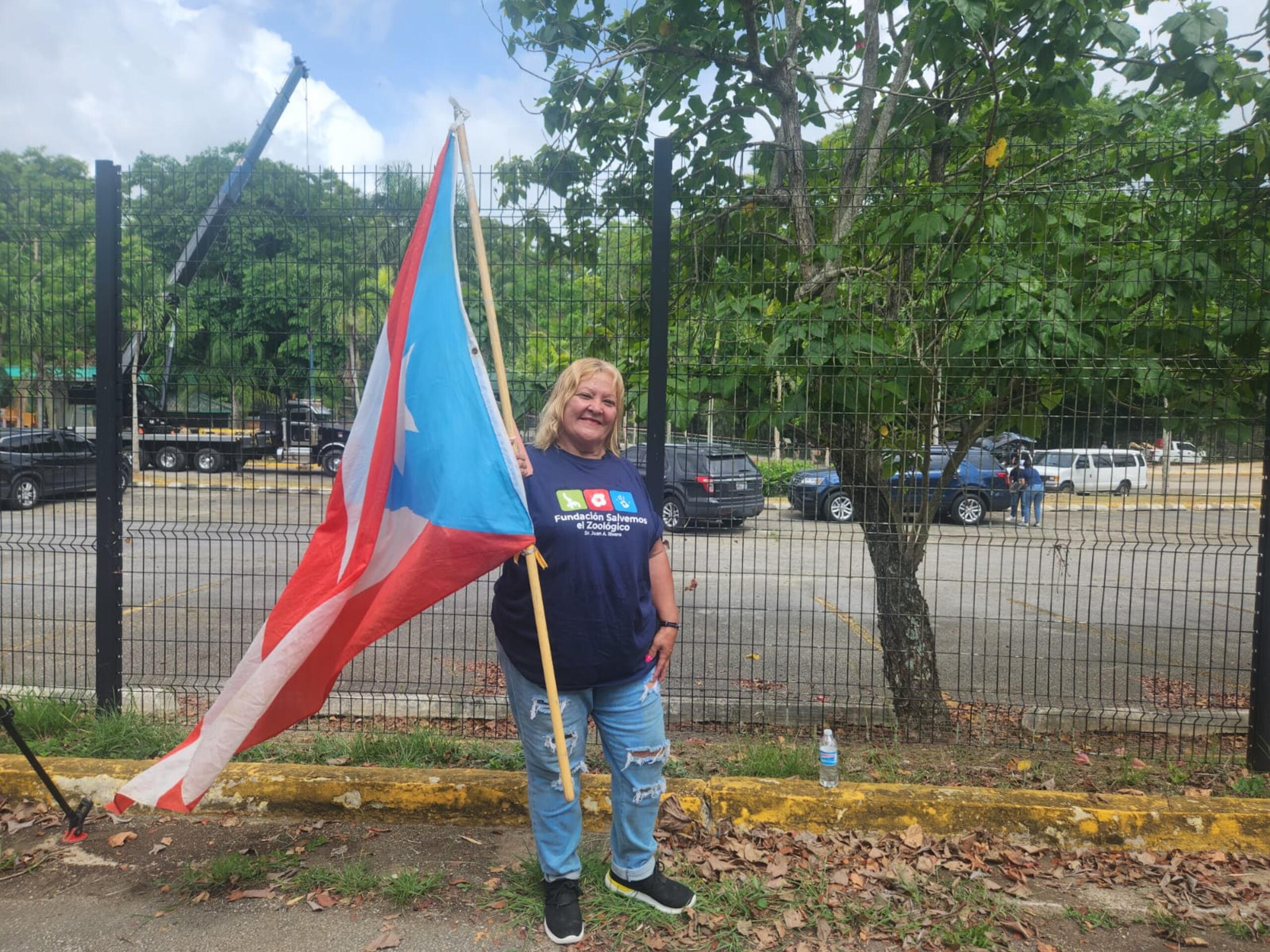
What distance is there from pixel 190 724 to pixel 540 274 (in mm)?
3152

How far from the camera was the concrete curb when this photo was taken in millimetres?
3787

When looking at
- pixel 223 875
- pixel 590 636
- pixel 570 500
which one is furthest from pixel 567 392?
pixel 223 875

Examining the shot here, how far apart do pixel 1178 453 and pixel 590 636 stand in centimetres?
355

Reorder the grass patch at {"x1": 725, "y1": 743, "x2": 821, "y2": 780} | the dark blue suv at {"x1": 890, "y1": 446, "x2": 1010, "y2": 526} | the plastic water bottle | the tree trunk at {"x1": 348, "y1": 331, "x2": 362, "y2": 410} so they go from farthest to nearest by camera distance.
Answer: the dark blue suv at {"x1": 890, "y1": 446, "x2": 1010, "y2": 526}
the tree trunk at {"x1": 348, "y1": 331, "x2": 362, "y2": 410}
the grass patch at {"x1": 725, "y1": 743, "x2": 821, "y2": 780}
the plastic water bottle

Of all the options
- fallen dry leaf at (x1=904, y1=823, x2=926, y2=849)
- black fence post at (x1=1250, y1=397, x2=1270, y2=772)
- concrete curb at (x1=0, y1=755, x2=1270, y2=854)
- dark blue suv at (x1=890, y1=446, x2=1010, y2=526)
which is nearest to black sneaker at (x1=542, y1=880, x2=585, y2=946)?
concrete curb at (x1=0, y1=755, x2=1270, y2=854)

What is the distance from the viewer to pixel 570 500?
3096mm

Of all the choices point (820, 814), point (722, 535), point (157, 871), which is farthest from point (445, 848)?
point (722, 535)

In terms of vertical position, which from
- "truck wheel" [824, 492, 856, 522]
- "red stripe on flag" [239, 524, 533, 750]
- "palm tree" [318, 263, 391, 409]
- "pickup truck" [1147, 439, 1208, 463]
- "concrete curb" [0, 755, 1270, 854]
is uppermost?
"palm tree" [318, 263, 391, 409]

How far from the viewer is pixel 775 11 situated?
5094 mm

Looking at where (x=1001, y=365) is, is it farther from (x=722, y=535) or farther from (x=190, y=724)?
(x=190, y=724)

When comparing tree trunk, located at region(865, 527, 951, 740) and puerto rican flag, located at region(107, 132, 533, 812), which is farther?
tree trunk, located at region(865, 527, 951, 740)

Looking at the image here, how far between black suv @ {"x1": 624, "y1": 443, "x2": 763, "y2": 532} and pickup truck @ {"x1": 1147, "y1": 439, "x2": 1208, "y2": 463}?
212 cm

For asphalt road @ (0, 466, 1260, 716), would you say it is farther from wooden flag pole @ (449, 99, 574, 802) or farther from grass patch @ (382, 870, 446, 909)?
grass patch @ (382, 870, 446, 909)

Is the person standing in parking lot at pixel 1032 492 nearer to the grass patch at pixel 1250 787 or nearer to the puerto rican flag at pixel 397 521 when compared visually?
the grass patch at pixel 1250 787
